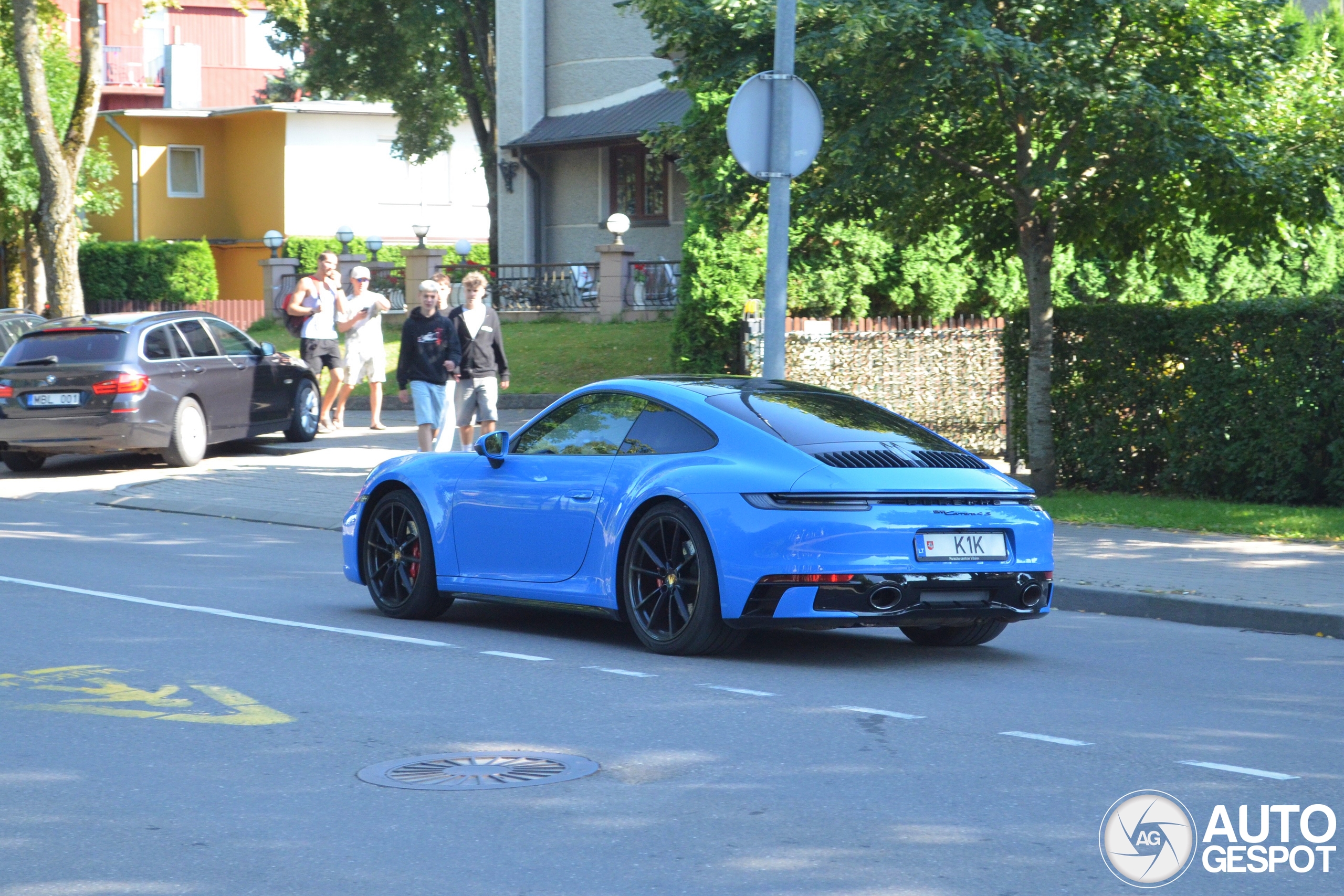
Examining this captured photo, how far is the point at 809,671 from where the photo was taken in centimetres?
815

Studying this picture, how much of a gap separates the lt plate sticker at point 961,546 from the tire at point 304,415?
45.7ft

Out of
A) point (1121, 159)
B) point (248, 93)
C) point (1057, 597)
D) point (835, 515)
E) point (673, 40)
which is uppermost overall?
point (248, 93)

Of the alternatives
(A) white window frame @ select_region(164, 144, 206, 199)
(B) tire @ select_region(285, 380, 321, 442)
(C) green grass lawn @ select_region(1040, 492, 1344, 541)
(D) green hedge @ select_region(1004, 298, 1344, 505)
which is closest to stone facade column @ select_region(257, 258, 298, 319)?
(A) white window frame @ select_region(164, 144, 206, 199)

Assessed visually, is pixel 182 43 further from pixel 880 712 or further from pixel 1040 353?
pixel 880 712

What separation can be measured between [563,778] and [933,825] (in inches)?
52.2

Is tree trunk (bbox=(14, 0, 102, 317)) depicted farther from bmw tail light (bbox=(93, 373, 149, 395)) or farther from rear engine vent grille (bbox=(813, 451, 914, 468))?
rear engine vent grille (bbox=(813, 451, 914, 468))

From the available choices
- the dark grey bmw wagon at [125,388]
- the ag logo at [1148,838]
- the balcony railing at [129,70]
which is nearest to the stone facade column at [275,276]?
the dark grey bmw wagon at [125,388]

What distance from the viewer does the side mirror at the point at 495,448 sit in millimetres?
9359

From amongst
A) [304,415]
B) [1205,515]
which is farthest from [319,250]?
[1205,515]

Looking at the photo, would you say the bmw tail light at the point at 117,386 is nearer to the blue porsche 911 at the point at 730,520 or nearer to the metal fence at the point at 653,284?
the blue porsche 911 at the point at 730,520

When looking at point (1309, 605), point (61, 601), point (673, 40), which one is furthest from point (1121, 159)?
point (61, 601)

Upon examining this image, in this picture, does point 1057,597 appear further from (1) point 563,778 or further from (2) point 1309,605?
(1) point 563,778

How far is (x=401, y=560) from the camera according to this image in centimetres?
999

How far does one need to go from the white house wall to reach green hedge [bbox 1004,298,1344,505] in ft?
118
